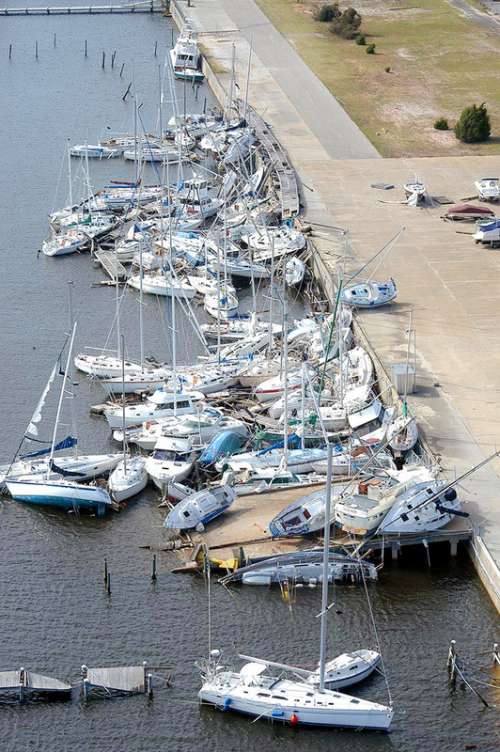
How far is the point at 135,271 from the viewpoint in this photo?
111 meters

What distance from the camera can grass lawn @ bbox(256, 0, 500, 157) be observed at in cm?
13762

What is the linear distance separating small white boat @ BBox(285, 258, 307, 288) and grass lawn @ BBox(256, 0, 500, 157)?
2575 cm

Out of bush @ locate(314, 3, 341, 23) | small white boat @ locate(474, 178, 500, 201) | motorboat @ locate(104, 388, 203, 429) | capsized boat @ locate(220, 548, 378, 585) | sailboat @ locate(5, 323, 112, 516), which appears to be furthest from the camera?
bush @ locate(314, 3, 341, 23)

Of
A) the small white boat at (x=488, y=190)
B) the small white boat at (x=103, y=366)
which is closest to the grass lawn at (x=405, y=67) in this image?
the small white boat at (x=488, y=190)

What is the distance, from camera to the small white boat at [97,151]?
138 m

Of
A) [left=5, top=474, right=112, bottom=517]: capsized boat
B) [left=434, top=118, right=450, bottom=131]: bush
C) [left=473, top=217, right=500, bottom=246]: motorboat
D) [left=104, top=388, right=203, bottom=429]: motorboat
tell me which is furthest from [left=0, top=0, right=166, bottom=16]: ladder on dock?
[left=5, top=474, right=112, bottom=517]: capsized boat

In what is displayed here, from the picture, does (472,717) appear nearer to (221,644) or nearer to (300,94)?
(221,644)

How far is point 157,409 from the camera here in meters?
87.4

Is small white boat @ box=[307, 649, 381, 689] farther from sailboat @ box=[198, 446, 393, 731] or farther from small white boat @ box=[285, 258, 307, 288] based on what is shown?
small white boat @ box=[285, 258, 307, 288]

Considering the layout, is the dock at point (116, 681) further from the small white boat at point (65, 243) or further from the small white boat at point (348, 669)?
the small white boat at point (65, 243)

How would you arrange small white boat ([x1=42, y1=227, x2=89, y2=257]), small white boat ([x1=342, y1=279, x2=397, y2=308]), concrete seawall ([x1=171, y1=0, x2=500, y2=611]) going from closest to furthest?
1. concrete seawall ([x1=171, y1=0, x2=500, y2=611])
2. small white boat ([x1=342, y1=279, x2=397, y2=308])
3. small white boat ([x1=42, y1=227, x2=89, y2=257])

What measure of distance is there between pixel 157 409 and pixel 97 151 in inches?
2220

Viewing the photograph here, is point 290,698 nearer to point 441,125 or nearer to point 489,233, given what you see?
point 489,233

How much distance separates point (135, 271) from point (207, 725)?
52.0 metres
